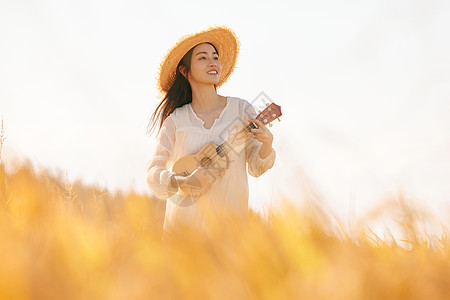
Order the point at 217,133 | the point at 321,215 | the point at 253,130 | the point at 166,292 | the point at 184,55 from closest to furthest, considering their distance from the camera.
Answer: the point at 166,292 → the point at 321,215 → the point at 253,130 → the point at 217,133 → the point at 184,55

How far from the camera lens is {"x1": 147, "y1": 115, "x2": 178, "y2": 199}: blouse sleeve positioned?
7.63 ft

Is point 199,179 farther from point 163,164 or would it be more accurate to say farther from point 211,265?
point 211,265

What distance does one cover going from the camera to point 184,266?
38 centimetres

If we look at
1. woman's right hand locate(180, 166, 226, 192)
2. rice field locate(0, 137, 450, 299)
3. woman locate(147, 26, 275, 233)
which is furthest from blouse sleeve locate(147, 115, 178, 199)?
rice field locate(0, 137, 450, 299)

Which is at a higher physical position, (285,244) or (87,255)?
(87,255)

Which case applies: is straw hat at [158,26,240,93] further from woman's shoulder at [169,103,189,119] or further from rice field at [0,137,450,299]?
rice field at [0,137,450,299]

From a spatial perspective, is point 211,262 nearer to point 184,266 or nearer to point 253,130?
point 184,266

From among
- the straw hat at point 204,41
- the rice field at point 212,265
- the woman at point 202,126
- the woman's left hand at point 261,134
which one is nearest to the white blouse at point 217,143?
the woman at point 202,126

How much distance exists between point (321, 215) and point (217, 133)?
2.07 meters

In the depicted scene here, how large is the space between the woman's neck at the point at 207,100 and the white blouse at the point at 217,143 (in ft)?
0.19

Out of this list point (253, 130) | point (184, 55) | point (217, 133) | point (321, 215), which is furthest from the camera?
point (184, 55)

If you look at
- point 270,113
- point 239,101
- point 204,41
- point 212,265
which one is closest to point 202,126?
point 239,101

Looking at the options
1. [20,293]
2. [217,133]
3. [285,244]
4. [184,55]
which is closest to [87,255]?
[20,293]

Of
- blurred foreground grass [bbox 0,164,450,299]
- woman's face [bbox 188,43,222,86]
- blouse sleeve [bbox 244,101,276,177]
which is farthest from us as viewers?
woman's face [bbox 188,43,222,86]
